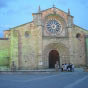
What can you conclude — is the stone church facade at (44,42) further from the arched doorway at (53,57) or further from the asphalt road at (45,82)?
the asphalt road at (45,82)

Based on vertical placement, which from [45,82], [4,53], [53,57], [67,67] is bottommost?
[45,82]

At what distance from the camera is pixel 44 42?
3033 cm

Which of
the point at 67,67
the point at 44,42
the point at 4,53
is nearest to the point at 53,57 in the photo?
the point at 44,42

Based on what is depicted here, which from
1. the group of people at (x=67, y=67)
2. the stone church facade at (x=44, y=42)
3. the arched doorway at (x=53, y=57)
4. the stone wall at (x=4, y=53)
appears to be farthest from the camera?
the arched doorway at (x=53, y=57)

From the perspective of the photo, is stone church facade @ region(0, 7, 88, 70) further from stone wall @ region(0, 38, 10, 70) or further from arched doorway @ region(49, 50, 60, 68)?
arched doorway @ region(49, 50, 60, 68)

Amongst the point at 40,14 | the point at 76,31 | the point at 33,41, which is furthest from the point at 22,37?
the point at 76,31

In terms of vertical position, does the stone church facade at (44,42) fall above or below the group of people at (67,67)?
above

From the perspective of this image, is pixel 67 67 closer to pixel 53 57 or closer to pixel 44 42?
pixel 44 42

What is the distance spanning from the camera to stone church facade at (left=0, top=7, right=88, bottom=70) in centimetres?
2950

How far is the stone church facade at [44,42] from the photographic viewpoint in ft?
96.8

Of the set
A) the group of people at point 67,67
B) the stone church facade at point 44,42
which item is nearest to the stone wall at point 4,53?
the stone church facade at point 44,42

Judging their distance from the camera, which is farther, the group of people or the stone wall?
the stone wall

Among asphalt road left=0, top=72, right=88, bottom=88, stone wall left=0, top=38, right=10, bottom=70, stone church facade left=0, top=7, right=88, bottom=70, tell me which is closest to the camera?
A: asphalt road left=0, top=72, right=88, bottom=88

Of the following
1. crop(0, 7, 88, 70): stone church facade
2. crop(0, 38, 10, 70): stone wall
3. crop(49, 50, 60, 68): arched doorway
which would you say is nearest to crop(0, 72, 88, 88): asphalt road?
crop(0, 7, 88, 70): stone church facade
